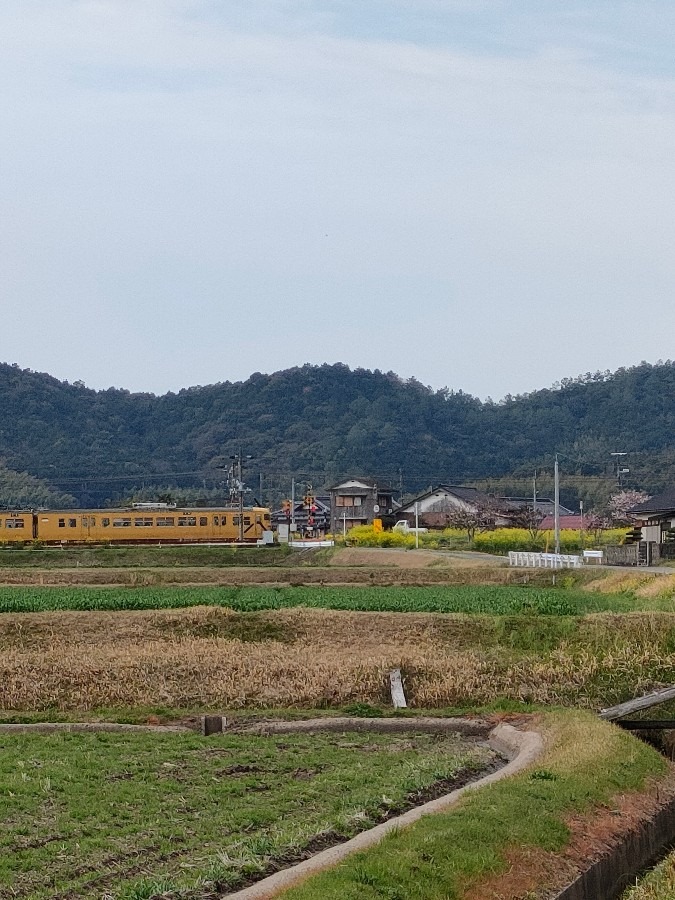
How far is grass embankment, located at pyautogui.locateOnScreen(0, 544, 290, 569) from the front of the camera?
59500mm

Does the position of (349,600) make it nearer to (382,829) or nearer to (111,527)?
(382,829)

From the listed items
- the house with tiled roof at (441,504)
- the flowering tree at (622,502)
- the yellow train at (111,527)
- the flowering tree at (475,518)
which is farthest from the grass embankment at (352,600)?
the house with tiled roof at (441,504)

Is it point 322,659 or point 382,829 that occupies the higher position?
point 322,659

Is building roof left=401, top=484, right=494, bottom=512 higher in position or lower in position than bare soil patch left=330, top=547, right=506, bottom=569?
higher

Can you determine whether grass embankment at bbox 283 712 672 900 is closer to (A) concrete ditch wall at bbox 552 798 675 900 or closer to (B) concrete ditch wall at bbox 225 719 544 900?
(B) concrete ditch wall at bbox 225 719 544 900

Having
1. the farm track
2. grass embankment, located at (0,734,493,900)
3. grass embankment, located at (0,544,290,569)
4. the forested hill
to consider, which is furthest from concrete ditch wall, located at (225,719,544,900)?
the forested hill

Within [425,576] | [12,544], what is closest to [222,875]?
[425,576]

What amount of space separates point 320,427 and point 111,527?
82307 millimetres

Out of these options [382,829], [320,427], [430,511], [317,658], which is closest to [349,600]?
[317,658]

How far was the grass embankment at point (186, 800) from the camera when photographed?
10.1 meters

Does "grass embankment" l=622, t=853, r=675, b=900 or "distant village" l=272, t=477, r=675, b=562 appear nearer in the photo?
"grass embankment" l=622, t=853, r=675, b=900

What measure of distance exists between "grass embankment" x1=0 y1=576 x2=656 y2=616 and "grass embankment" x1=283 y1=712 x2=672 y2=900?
43.0ft

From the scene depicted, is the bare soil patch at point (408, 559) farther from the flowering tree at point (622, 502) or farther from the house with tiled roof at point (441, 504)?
the flowering tree at point (622, 502)

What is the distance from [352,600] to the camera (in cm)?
3108
